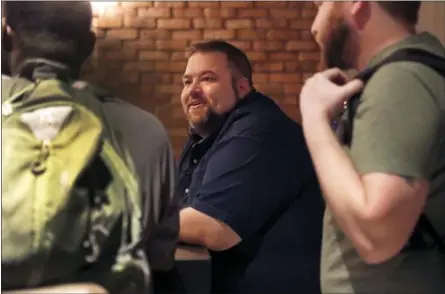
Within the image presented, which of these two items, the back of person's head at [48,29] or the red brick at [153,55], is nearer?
the back of person's head at [48,29]

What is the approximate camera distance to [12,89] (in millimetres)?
1035

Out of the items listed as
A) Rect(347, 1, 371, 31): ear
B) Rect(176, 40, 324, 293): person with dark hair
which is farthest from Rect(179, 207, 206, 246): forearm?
Rect(347, 1, 371, 31): ear

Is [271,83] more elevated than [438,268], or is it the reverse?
[271,83]

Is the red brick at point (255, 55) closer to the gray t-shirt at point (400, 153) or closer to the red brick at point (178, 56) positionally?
the red brick at point (178, 56)

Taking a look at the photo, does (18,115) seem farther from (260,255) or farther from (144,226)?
(260,255)

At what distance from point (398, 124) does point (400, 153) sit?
5 centimetres

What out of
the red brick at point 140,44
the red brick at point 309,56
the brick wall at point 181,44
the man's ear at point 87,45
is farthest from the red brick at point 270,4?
the man's ear at point 87,45

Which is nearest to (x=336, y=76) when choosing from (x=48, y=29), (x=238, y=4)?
(x=238, y=4)

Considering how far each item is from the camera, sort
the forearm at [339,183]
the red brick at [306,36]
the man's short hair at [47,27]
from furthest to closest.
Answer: the red brick at [306,36] → the man's short hair at [47,27] → the forearm at [339,183]

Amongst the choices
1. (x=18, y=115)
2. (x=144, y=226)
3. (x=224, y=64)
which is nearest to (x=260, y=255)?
(x=144, y=226)

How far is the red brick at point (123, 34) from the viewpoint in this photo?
3.66 feet

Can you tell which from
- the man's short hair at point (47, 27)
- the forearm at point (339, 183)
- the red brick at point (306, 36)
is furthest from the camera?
the red brick at point (306, 36)

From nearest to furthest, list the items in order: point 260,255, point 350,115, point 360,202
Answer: point 360,202 → point 350,115 → point 260,255

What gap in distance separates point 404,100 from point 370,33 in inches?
6.6
